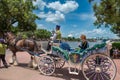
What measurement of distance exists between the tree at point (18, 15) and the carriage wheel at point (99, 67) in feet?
105

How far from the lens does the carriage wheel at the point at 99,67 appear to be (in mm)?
11055

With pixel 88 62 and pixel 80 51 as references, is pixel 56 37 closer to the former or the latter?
pixel 80 51

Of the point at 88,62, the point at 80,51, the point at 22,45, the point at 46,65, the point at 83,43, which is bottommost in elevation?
the point at 46,65

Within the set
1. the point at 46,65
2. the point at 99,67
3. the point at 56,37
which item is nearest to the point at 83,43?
the point at 99,67

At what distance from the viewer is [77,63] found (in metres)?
11.7

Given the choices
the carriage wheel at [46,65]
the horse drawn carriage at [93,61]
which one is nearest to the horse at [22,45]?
the carriage wheel at [46,65]

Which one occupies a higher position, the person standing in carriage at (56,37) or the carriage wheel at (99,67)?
the person standing in carriage at (56,37)

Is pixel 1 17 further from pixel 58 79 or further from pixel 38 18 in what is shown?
pixel 58 79

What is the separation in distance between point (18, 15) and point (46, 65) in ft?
107

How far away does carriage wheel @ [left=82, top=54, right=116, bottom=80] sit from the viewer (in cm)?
1105

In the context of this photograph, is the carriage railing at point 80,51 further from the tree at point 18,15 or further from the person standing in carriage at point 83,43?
the tree at point 18,15

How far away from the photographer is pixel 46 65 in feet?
40.9

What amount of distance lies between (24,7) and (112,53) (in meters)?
22.2

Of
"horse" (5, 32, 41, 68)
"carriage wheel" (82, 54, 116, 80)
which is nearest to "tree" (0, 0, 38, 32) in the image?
"horse" (5, 32, 41, 68)
